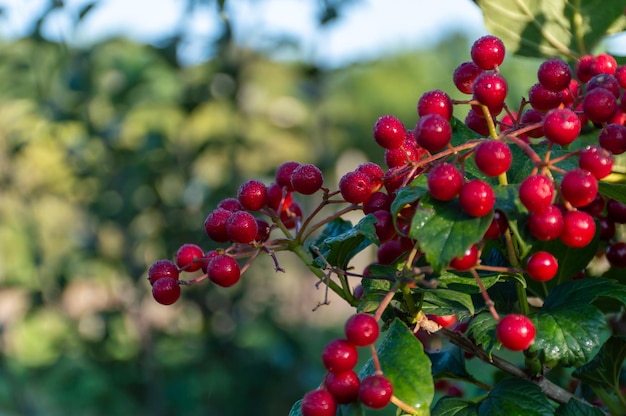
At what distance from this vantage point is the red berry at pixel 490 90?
0.62 meters

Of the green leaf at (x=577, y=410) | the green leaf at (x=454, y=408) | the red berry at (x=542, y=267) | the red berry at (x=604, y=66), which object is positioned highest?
the red berry at (x=604, y=66)

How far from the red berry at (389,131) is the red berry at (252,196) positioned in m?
0.13

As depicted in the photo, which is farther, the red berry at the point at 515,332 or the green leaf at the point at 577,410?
the green leaf at the point at 577,410

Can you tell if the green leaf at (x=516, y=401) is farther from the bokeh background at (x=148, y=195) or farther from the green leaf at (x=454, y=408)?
the bokeh background at (x=148, y=195)

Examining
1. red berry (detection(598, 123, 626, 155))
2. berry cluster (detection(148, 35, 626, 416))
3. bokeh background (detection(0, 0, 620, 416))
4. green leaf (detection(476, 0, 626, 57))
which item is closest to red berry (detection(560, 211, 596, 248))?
berry cluster (detection(148, 35, 626, 416))

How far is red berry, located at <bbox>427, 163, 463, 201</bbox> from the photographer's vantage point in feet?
1.85

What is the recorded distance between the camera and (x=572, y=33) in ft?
3.38

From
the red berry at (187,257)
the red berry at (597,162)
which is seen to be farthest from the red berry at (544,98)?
the red berry at (187,257)

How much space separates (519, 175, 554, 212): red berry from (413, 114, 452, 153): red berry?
7 cm

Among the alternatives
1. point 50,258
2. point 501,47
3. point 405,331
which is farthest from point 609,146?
point 50,258

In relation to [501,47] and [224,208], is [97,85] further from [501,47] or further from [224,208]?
[501,47]

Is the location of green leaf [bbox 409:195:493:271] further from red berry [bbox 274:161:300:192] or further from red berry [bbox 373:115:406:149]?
red berry [bbox 274:161:300:192]

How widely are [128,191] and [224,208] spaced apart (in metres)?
1.78

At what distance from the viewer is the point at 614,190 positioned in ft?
2.20
